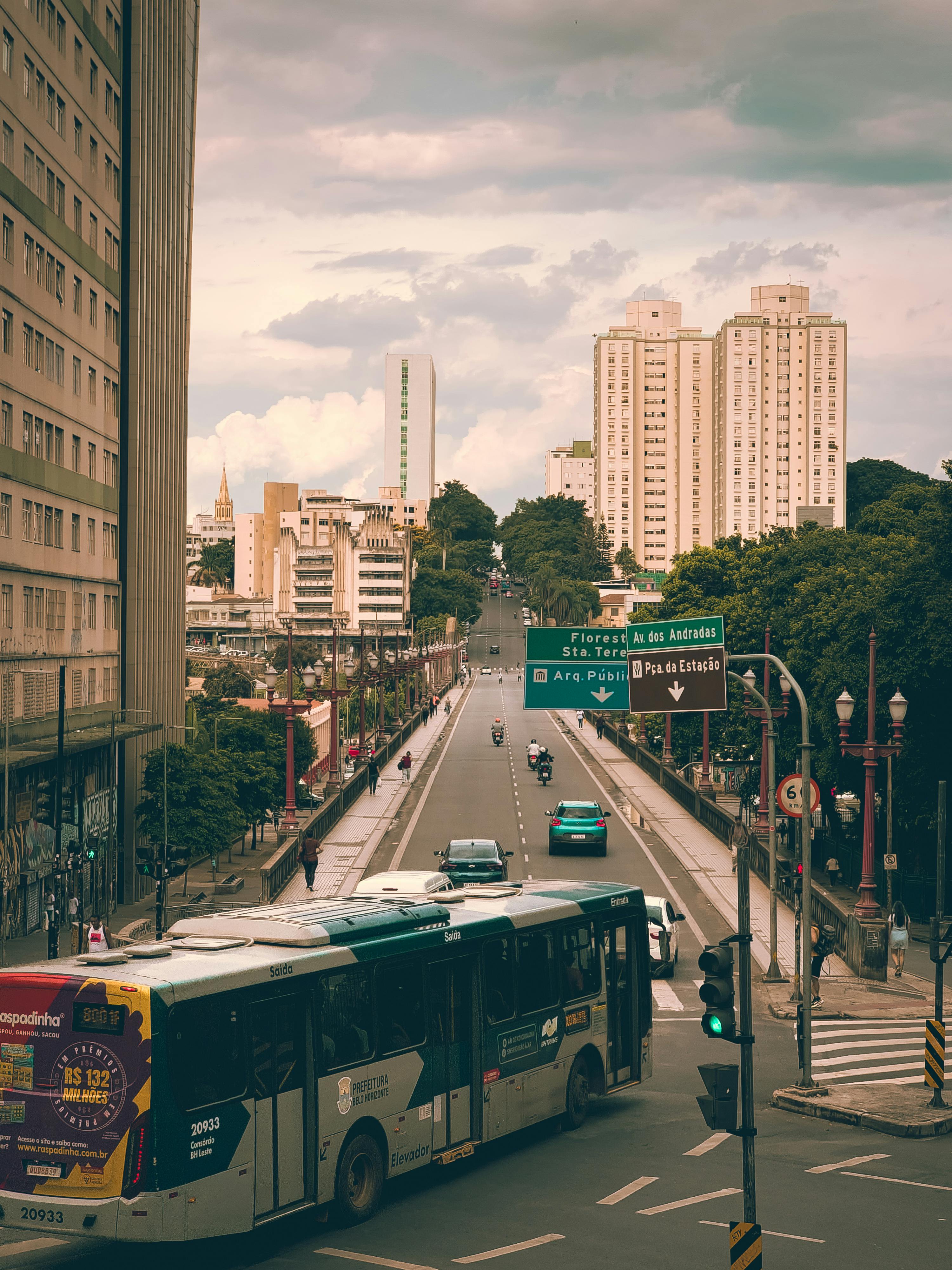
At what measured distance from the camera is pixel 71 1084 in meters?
→ 11.8

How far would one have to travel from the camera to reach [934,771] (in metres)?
38.4

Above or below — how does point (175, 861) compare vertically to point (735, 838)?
above

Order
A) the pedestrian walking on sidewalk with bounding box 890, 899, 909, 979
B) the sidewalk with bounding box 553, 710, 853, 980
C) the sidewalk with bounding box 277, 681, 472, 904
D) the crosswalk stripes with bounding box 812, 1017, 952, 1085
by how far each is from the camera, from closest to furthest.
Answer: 1. the crosswalk stripes with bounding box 812, 1017, 952, 1085
2. the pedestrian walking on sidewalk with bounding box 890, 899, 909, 979
3. the sidewalk with bounding box 553, 710, 853, 980
4. the sidewalk with bounding box 277, 681, 472, 904

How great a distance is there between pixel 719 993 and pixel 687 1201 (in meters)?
3.91

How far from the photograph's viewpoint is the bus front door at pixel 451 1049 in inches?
603

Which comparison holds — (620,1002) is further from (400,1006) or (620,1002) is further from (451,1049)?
(400,1006)

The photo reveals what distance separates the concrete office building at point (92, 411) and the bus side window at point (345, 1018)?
1705 centimetres

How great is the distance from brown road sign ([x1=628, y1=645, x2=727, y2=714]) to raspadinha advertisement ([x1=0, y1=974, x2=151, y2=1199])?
39.5 ft

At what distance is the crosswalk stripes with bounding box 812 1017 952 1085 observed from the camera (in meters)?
21.9

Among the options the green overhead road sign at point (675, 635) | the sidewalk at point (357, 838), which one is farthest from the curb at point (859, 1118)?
the sidewalk at point (357, 838)

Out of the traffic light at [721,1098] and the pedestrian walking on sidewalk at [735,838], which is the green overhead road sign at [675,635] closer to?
the traffic light at [721,1098]

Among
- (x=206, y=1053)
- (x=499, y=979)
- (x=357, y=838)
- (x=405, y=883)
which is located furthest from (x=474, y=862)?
(x=206, y=1053)

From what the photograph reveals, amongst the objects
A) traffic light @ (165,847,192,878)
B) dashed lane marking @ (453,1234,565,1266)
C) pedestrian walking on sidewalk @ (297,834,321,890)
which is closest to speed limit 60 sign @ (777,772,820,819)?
traffic light @ (165,847,192,878)

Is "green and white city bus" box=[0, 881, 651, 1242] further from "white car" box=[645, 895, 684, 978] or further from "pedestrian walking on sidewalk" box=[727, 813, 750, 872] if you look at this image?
"pedestrian walking on sidewalk" box=[727, 813, 750, 872]
